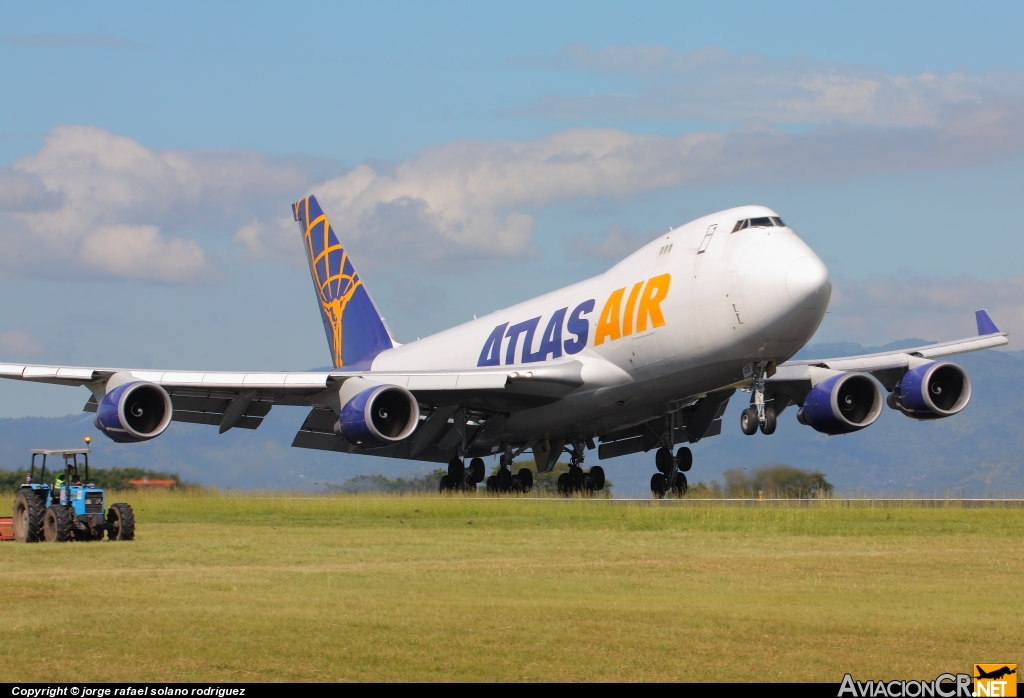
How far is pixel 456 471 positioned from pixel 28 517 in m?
15.3

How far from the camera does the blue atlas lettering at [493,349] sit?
33.9 metres

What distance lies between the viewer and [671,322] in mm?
27062

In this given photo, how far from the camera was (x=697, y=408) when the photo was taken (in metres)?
33.8

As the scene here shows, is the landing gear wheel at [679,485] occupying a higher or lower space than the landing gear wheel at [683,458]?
lower

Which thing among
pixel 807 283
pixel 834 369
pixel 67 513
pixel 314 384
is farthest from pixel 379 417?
pixel 834 369

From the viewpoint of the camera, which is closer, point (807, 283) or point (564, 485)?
point (807, 283)

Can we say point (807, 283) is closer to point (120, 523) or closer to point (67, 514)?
point (120, 523)

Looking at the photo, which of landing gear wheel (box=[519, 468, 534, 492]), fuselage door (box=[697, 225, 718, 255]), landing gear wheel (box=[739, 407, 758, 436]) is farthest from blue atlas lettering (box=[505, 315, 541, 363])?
landing gear wheel (box=[739, 407, 758, 436])

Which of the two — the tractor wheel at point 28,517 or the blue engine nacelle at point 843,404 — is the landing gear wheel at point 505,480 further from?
the tractor wheel at point 28,517

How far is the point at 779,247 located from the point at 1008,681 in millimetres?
17442

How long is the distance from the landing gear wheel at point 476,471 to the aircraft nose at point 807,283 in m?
13.1

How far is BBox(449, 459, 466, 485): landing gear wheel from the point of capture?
35.1 m

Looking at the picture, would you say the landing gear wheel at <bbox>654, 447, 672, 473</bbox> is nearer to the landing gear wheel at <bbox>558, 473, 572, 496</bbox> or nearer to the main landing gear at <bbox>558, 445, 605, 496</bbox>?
the main landing gear at <bbox>558, 445, 605, 496</bbox>

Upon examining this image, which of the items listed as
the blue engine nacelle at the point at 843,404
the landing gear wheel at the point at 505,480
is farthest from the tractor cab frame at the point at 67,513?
the blue engine nacelle at the point at 843,404
